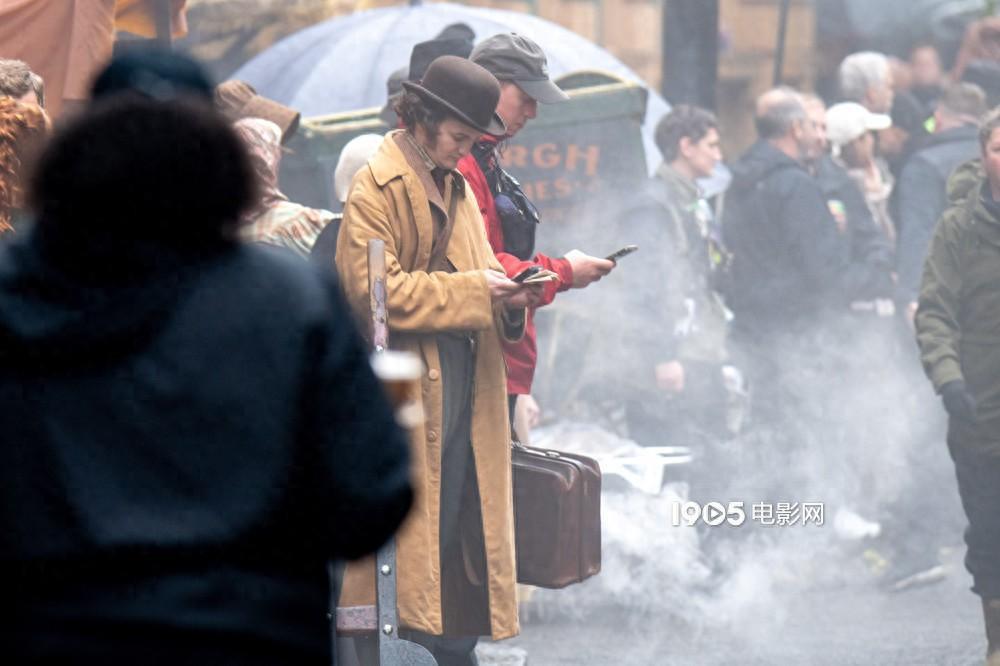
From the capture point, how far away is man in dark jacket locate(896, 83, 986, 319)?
824 centimetres

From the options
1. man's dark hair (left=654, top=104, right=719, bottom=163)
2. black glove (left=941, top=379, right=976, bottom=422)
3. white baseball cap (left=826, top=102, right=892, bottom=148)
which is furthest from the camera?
white baseball cap (left=826, top=102, right=892, bottom=148)

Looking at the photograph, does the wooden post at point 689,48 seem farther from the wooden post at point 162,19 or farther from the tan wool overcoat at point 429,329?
the tan wool overcoat at point 429,329

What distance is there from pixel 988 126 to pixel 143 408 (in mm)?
4616

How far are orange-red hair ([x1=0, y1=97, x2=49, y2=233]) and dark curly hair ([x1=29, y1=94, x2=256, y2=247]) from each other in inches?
87.1

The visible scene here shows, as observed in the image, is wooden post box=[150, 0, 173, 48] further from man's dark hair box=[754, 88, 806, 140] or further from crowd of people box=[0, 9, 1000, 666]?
man's dark hair box=[754, 88, 806, 140]

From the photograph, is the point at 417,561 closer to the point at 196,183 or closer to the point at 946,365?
the point at 946,365

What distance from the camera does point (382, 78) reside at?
8898 millimetres

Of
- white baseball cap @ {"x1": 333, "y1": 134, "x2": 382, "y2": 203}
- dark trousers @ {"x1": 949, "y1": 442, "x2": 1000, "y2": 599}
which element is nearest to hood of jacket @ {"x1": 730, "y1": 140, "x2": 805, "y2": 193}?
dark trousers @ {"x1": 949, "y1": 442, "x2": 1000, "y2": 599}

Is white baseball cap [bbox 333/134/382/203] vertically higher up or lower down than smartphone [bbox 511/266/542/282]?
lower down

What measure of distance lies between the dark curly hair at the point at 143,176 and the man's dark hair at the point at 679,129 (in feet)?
19.6

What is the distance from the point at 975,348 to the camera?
21.0 feet

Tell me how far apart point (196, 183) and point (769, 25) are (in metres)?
21.1

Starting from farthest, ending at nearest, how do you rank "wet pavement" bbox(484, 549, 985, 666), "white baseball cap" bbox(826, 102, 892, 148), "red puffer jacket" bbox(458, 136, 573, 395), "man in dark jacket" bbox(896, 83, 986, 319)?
"white baseball cap" bbox(826, 102, 892, 148) → "man in dark jacket" bbox(896, 83, 986, 319) → "wet pavement" bbox(484, 549, 985, 666) → "red puffer jacket" bbox(458, 136, 573, 395)

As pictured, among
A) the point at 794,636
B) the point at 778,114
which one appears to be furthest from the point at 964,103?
the point at 794,636
